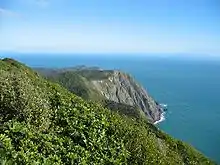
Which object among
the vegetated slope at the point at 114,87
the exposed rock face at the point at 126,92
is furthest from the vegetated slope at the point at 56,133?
the exposed rock face at the point at 126,92

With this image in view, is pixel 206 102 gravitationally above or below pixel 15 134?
below

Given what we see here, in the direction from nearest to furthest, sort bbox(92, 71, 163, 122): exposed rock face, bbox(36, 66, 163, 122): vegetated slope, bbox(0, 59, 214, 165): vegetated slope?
bbox(0, 59, 214, 165): vegetated slope → bbox(36, 66, 163, 122): vegetated slope → bbox(92, 71, 163, 122): exposed rock face

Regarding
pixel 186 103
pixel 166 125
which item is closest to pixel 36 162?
pixel 166 125

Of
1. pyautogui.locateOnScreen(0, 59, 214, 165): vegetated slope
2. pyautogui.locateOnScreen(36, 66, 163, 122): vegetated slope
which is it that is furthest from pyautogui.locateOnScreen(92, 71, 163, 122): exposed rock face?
pyautogui.locateOnScreen(0, 59, 214, 165): vegetated slope

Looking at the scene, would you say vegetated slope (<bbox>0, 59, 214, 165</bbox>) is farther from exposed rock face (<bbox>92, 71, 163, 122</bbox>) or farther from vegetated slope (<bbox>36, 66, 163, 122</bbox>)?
exposed rock face (<bbox>92, 71, 163, 122</bbox>)

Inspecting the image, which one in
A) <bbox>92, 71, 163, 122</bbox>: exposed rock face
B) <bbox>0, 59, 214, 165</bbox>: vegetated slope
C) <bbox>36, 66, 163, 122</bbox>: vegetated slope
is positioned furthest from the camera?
<bbox>92, 71, 163, 122</bbox>: exposed rock face

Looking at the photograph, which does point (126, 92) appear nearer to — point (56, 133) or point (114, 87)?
point (114, 87)

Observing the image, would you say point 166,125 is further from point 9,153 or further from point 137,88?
point 9,153
